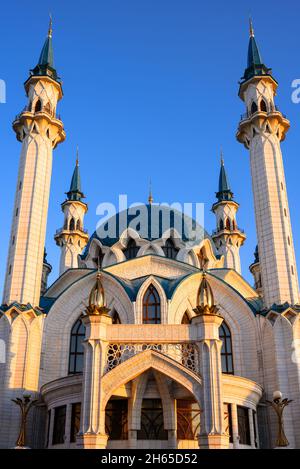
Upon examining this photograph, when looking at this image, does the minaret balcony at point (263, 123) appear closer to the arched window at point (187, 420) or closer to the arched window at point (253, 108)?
the arched window at point (253, 108)

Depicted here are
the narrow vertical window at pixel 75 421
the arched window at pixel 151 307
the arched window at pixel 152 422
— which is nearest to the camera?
the arched window at pixel 152 422

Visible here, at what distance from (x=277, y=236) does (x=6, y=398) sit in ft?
50.7

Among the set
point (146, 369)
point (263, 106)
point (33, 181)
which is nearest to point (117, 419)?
point (146, 369)

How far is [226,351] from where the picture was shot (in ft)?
84.0

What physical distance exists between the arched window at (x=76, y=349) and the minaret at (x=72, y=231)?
14.3 metres

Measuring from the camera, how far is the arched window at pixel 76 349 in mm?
25484

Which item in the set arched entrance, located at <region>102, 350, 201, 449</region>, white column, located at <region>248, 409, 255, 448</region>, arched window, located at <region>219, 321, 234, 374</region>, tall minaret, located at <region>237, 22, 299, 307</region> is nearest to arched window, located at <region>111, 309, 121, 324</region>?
arched entrance, located at <region>102, 350, 201, 449</region>

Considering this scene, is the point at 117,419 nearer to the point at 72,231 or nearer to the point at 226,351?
the point at 226,351

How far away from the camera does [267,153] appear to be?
2903 cm

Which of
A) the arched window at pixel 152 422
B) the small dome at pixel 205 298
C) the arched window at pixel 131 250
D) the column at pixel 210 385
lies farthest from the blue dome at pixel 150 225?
the column at pixel 210 385

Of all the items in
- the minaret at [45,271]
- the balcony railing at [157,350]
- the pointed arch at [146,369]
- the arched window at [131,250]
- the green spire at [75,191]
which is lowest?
the pointed arch at [146,369]

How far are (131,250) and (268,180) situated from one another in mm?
9773

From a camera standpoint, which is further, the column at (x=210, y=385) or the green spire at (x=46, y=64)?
the green spire at (x=46, y=64)

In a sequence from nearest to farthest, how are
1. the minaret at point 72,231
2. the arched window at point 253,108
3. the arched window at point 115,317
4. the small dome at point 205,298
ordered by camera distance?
the small dome at point 205,298
the arched window at point 115,317
the arched window at point 253,108
the minaret at point 72,231
